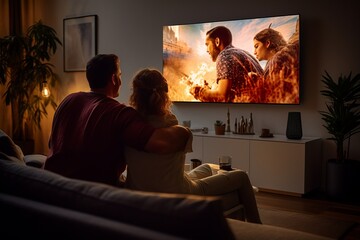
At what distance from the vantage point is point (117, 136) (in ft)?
6.61

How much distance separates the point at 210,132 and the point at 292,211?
152 cm

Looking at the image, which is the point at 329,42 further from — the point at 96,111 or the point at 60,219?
the point at 60,219

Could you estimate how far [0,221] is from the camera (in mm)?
1166

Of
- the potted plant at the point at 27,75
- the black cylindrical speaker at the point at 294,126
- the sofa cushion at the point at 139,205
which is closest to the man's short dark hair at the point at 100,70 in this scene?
the sofa cushion at the point at 139,205

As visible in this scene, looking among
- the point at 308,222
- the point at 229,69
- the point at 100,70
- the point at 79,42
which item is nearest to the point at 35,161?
the point at 100,70

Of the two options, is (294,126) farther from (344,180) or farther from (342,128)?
(344,180)

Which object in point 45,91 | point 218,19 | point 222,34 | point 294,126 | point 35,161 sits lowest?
point 35,161

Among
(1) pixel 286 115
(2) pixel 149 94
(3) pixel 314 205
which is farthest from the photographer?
(1) pixel 286 115

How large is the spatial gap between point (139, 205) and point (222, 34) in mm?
4018

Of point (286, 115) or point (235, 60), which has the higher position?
point (235, 60)

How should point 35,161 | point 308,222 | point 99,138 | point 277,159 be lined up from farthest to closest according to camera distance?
1. point 277,159
2. point 308,222
3. point 35,161
4. point 99,138

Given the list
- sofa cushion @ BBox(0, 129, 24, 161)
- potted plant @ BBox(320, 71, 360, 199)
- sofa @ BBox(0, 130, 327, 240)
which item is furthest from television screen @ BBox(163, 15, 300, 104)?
sofa @ BBox(0, 130, 327, 240)

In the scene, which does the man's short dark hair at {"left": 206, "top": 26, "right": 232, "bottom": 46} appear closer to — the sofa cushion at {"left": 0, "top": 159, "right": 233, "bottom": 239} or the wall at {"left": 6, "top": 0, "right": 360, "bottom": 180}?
the wall at {"left": 6, "top": 0, "right": 360, "bottom": 180}

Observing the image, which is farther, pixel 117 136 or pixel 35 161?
pixel 35 161
